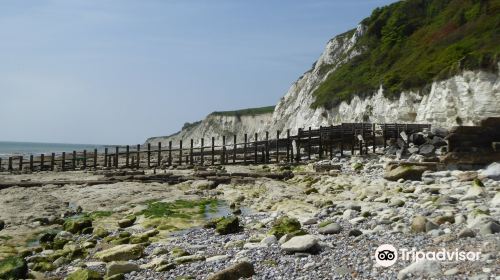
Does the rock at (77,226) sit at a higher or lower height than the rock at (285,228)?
lower

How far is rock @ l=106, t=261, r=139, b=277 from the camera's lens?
31.3ft

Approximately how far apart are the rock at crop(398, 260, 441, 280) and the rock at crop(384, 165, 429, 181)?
12.1m

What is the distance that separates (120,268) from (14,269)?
2.28 meters

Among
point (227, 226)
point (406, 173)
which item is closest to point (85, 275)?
point (227, 226)

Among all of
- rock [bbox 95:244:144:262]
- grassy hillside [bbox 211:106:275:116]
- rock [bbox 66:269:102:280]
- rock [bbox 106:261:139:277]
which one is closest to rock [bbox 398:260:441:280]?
rock [bbox 106:261:139:277]

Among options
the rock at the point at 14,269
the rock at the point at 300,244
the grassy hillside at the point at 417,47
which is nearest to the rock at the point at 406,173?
the rock at the point at 300,244

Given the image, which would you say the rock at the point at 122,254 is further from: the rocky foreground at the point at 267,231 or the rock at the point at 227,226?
the rock at the point at 227,226

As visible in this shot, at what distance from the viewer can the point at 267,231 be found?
12.3m

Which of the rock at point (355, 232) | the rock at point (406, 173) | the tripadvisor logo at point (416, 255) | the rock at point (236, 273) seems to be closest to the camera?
the tripadvisor logo at point (416, 255)

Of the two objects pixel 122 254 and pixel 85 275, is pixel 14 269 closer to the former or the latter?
pixel 85 275

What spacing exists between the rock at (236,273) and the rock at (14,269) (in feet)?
14.3

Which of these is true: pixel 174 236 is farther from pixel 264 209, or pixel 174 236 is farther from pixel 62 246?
pixel 264 209

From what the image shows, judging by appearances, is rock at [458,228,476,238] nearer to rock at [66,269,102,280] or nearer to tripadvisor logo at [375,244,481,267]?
tripadvisor logo at [375,244,481,267]

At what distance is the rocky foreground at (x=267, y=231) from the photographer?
837 centimetres
